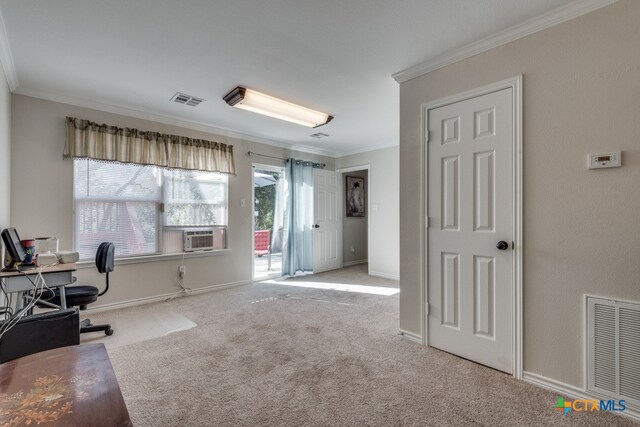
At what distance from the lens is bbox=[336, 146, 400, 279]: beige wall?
5340 mm

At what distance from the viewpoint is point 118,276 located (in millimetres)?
3574

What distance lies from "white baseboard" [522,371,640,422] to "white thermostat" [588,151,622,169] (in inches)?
53.7

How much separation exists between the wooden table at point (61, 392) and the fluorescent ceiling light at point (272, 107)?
263 centimetres

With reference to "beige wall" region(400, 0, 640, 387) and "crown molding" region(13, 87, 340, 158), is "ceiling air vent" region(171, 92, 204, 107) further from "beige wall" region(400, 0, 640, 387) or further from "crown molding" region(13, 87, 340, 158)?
"beige wall" region(400, 0, 640, 387)

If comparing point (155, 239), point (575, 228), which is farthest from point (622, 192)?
point (155, 239)

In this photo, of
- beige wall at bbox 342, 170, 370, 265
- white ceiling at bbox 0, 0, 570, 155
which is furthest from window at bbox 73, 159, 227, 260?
beige wall at bbox 342, 170, 370, 265

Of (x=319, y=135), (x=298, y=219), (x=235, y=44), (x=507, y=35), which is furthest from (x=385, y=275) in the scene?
(x=235, y=44)

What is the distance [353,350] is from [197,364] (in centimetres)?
123

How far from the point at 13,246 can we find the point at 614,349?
13.6ft

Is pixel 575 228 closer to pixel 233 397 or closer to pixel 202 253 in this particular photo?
pixel 233 397

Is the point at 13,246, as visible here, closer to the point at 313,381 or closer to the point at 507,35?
the point at 313,381

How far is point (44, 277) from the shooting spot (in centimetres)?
235

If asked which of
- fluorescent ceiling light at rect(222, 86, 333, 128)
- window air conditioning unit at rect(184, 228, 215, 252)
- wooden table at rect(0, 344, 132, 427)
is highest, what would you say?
fluorescent ceiling light at rect(222, 86, 333, 128)

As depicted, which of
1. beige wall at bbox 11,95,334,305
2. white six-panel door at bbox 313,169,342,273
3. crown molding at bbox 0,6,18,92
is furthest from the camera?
white six-panel door at bbox 313,169,342,273
